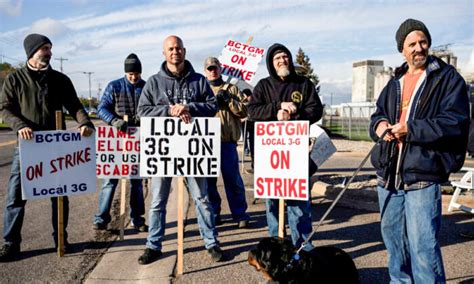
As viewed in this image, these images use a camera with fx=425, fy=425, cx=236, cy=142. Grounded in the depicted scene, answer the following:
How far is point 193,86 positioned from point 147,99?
1.60 ft

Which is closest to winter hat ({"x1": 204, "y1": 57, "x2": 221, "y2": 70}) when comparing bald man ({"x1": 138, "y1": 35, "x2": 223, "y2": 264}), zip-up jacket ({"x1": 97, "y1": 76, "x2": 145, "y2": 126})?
zip-up jacket ({"x1": 97, "y1": 76, "x2": 145, "y2": 126})

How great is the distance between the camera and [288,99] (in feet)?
13.9

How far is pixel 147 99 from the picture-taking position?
4348 mm

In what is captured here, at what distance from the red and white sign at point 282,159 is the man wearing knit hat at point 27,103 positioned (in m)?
1.98

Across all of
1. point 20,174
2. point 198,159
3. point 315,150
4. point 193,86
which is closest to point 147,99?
point 193,86

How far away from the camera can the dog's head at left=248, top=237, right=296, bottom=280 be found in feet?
9.56

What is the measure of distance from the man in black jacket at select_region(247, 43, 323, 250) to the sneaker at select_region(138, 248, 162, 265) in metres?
1.26

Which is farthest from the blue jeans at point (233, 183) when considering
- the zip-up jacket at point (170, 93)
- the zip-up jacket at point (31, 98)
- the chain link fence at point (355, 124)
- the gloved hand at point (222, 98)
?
the chain link fence at point (355, 124)

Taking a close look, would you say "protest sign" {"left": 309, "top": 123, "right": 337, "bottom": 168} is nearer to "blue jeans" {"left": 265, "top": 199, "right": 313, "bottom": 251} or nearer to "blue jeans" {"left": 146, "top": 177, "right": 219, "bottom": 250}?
"blue jeans" {"left": 265, "top": 199, "right": 313, "bottom": 251}

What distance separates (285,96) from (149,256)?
2.13m

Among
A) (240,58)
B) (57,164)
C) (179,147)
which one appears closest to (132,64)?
(57,164)

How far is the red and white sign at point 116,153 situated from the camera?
5.07 meters

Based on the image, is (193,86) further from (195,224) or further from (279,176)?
(195,224)

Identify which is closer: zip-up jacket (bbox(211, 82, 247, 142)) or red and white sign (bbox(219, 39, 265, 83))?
zip-up jacket (bbox(211, 82, 247, 142))
